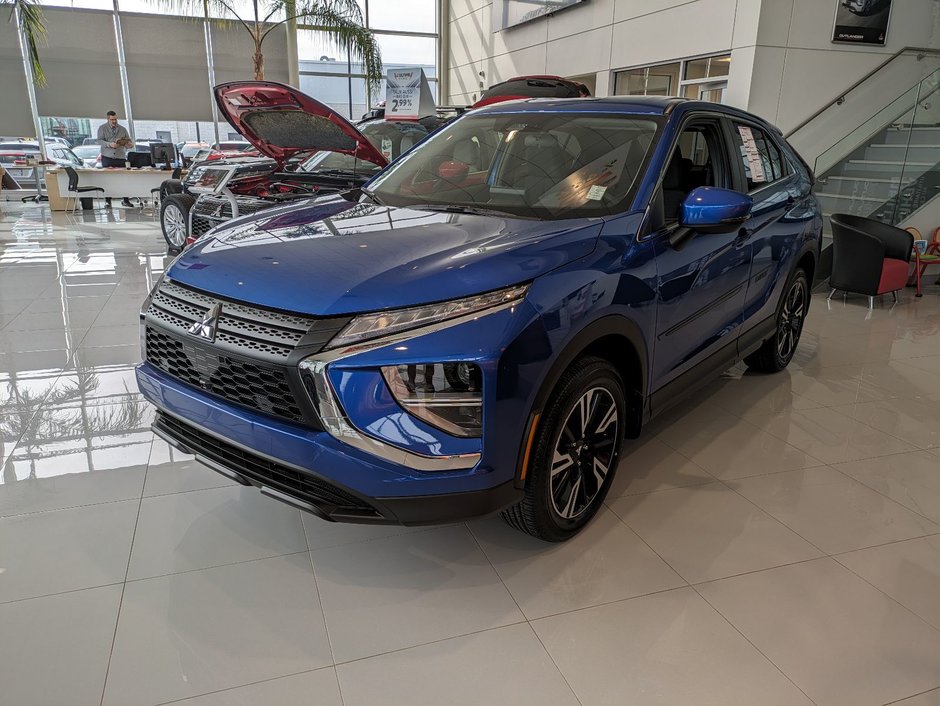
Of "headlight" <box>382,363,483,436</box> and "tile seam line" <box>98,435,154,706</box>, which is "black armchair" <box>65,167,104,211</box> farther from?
"headlight" <box>382,363,483,436</box>

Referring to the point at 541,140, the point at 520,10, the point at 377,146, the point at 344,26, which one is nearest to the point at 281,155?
the point at 377,146

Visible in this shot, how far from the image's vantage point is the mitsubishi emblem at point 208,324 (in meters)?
1.90

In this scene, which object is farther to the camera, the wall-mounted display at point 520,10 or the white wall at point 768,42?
the wall-mounted display at point 520,10

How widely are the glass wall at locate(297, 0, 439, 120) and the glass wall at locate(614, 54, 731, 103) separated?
6.62 m

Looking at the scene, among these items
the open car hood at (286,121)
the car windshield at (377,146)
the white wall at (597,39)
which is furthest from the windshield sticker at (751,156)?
the white wall at (597,39)

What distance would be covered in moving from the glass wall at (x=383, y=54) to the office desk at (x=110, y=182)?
16.4 ft

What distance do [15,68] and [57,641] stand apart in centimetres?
1524

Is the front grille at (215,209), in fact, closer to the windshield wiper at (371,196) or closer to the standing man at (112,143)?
the windshield wiper at (371,196)

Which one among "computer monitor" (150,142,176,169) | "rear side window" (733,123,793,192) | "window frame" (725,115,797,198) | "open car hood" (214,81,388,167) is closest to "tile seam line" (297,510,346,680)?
"window frame" (725,115,797,198)

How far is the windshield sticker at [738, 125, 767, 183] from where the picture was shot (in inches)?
124

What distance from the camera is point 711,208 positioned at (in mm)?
2369

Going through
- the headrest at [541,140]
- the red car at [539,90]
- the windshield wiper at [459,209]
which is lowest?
the windshield wiper at [459,209]

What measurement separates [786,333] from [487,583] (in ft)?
9.42

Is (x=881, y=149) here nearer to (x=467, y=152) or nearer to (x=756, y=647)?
(x=467, y=152)
